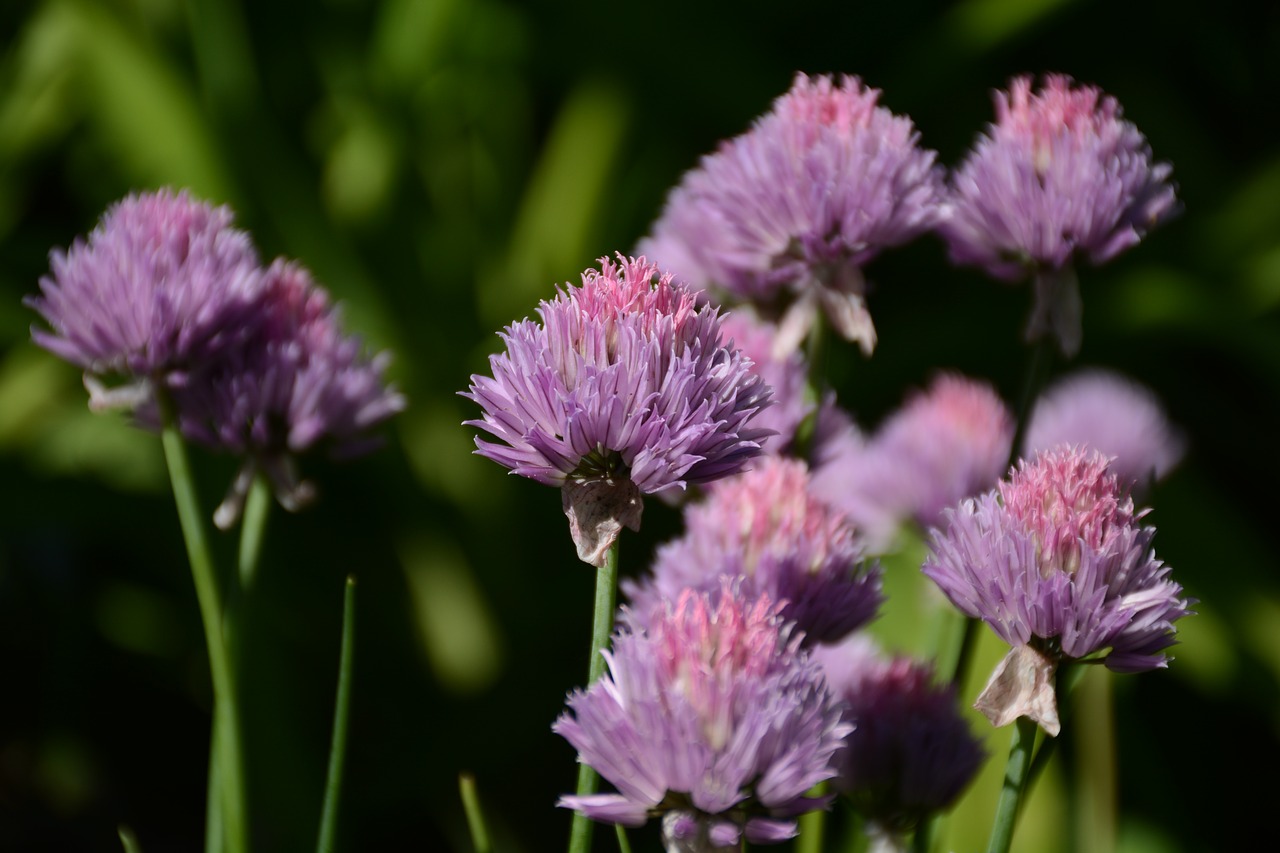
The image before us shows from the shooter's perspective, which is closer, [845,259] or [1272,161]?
[845,259]

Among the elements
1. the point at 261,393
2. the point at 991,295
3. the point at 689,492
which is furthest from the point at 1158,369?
the point at 261,393

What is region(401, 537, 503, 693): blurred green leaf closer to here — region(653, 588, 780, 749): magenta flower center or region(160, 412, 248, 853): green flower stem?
region(160, 412, 248, 853): green flower stem

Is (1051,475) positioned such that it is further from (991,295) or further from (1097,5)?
(1097,5)

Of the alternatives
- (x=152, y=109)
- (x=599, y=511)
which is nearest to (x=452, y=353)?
(x=152, y=109)

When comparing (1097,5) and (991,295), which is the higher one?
(1097,5)

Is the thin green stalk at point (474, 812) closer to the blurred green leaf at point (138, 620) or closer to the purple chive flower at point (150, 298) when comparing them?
the purple chive flower at point (150, 298)

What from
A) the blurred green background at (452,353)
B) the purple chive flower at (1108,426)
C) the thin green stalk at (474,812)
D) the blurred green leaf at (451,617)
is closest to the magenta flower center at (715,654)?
the thin green stalk at (474,812)

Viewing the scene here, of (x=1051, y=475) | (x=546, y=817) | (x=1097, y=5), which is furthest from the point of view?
(x=1097, y=5)
